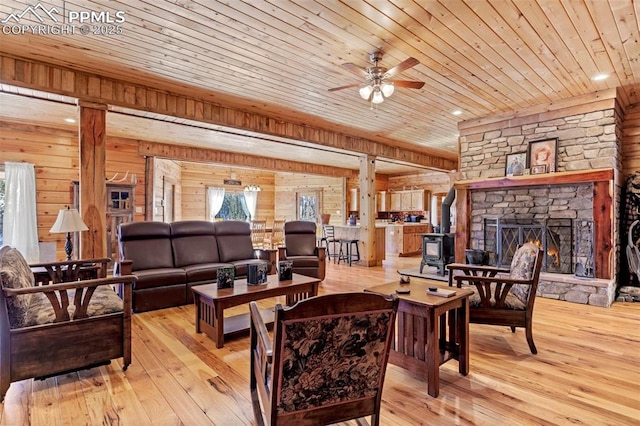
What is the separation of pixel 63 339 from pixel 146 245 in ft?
7.49

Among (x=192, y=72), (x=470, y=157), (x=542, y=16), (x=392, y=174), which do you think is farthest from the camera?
(x=392, y=174)

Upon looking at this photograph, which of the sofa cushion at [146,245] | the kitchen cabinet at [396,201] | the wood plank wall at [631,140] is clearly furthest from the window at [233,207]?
the wood plank wall at [631,140]

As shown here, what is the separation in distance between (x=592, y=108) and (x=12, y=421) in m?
6.65

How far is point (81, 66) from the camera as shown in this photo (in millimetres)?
3648

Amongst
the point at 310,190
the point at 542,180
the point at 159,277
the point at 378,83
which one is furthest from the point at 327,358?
the point at 310,190

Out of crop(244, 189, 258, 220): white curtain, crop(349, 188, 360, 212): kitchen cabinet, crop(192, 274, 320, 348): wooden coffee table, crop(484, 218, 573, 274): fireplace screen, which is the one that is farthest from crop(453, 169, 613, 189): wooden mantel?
crop(244, 189, 258, 220): white curtain

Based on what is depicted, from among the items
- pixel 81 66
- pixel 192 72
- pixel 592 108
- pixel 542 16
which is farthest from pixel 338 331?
pixel 592 108

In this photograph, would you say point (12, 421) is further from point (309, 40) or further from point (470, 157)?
point (470, 157)

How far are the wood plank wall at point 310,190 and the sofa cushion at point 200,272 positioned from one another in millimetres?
7014

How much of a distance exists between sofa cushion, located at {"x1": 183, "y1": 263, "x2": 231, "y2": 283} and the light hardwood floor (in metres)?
1.03

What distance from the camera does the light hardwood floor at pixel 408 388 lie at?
6.70ft

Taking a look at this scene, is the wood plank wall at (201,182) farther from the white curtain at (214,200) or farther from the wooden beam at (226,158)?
the wooden beam at (226,158)

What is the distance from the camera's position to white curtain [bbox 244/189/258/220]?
11.9 m

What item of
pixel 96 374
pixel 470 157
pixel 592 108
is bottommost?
pixel 96 374
